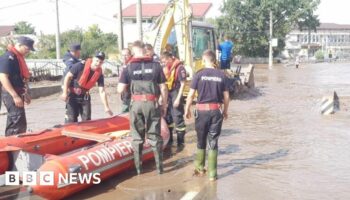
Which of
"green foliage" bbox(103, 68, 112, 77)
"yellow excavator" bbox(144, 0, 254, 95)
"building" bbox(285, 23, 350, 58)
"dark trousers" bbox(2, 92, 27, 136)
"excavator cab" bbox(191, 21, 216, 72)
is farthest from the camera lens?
"building" bbox(285, 23, 350, 58)

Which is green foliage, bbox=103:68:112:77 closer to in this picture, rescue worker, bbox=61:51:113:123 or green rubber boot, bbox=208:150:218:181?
rescue worker, bbox=61:51:113:123

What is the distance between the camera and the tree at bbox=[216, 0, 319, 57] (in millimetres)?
61812

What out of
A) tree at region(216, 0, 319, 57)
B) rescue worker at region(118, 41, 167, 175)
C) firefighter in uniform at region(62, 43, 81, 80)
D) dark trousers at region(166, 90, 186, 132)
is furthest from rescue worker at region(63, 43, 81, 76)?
tree at region(216, 0, 319, 57)

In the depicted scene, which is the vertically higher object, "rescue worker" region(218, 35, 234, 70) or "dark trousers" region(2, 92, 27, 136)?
"rescue worker" region(218, 35, 234, 70)

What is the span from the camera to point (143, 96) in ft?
23.8

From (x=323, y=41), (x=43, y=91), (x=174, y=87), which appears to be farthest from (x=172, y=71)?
(x=323, y=41)

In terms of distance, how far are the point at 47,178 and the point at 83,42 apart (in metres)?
42.4

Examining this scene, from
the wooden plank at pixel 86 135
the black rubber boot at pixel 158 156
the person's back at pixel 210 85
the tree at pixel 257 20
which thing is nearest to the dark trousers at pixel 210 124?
the person's back at pixel 210 85

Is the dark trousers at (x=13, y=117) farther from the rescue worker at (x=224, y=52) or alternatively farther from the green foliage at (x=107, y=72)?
the green foliage at (x=107, y=72)

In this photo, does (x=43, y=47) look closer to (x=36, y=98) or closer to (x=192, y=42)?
(x=36, y=98)

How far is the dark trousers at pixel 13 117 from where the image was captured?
7.78 meters

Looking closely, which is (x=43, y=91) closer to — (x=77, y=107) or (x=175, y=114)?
(x=77, y=107)

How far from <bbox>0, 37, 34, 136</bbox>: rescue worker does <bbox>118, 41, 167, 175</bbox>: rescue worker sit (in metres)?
1.71

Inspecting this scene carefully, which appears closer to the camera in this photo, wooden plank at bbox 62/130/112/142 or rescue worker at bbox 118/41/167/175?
rescue worker at bbox 118/41/167/175
